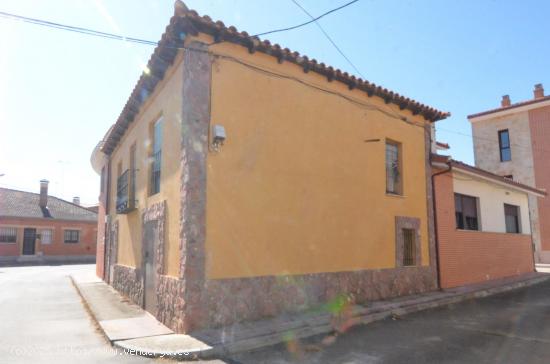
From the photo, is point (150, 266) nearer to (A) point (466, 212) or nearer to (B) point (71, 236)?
(A) point (466, 212)

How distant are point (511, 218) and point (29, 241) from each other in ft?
112

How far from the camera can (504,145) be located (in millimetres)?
25078

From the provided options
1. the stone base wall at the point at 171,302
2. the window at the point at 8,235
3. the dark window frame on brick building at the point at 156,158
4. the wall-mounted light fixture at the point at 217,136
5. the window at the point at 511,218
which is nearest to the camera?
the stone base wall at the point at 171,302

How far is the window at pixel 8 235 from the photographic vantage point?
102ft

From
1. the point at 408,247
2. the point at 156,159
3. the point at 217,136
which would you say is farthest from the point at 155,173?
the point at 408,247

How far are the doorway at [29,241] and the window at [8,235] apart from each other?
69cm

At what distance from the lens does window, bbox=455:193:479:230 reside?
12.8 metres

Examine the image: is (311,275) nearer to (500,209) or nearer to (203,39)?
(203,39)

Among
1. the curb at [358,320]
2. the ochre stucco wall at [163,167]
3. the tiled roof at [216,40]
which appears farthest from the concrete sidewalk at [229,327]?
the tiled roof at [216,40]

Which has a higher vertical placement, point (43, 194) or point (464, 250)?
point (43, 194)

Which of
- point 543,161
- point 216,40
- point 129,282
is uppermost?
point 543,161

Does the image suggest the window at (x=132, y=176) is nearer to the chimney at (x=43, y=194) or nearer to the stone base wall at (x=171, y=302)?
the stone base wall at (x=171, y=302)

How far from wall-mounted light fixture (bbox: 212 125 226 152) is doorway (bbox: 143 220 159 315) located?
2426mm

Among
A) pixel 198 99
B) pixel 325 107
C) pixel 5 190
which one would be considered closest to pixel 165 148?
pixel 198 99
